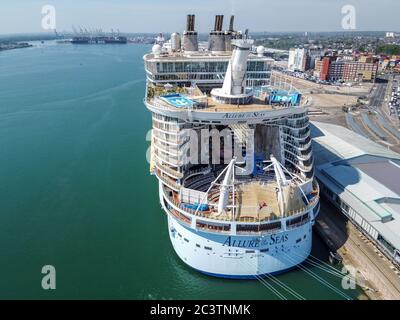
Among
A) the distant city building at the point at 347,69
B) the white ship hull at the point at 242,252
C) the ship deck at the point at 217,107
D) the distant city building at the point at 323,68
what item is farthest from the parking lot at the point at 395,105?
the white ship hull at the point at 242,252

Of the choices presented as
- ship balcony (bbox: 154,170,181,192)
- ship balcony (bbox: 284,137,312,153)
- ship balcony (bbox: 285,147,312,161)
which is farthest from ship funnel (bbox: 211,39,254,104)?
ship balcony (bbox: 154,170,181,192)

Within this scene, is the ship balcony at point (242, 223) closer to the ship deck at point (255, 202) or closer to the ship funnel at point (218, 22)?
the ship deck at point (255, 202)

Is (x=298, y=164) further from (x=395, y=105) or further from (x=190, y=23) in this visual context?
(x=395, y=105)

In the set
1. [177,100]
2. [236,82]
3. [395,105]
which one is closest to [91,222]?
[177,100]

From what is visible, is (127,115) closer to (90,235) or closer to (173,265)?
(90,235)

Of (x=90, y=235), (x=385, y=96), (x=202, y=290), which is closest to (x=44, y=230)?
(x=90, y=235)

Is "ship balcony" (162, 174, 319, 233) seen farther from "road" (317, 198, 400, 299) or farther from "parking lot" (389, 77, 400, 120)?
"parking lot" (389, 77, 400, 120)
